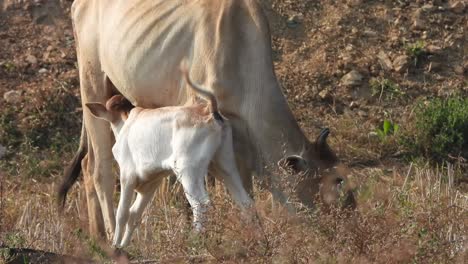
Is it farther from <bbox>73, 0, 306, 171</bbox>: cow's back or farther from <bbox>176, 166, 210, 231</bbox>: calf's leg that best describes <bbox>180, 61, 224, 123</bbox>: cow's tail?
<bbox>176, 166, 210, 231</bbox>: calf's leg

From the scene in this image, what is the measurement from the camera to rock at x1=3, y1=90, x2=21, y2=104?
14305 mm

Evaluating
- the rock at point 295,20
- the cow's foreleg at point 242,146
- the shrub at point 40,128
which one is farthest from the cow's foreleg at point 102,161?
the rock at point 295,20

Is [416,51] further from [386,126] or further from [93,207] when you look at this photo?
[93,207]

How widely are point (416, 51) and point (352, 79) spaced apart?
783 mm

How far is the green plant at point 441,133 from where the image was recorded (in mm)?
13438

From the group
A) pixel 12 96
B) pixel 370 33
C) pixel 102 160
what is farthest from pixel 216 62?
pixel 370 33

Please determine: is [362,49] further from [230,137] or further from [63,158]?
[230,137]

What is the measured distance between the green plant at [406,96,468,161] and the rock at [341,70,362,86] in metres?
1.01

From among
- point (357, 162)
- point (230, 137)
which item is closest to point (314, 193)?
point (230, 137)

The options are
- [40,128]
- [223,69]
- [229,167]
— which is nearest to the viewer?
[229,167]

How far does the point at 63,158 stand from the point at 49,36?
183 cm

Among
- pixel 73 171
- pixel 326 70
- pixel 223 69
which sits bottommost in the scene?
pixel 326 70

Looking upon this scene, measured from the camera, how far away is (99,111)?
36.1ft

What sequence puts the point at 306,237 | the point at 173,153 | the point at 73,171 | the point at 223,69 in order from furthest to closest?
the point at 73,171
the point at 223,69
the point at 173,153
the point at 306,237
